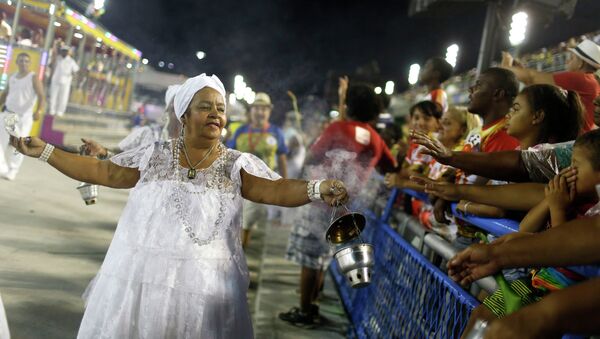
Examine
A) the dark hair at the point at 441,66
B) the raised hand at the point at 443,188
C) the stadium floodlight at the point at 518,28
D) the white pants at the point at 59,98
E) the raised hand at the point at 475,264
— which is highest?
the stadium floodlight at the point at 518,28

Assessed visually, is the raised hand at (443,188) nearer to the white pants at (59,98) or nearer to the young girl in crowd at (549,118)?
the young girl in crowd at (549,118)

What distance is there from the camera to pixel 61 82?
1435cm

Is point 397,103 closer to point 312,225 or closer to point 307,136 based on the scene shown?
point 307,136

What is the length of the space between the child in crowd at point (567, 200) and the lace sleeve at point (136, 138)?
12.4ft

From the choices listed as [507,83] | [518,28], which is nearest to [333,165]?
[507,83]

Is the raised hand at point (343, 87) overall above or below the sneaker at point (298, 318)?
above

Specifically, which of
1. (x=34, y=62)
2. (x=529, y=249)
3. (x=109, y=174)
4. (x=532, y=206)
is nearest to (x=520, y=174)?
(x=532, y=206)

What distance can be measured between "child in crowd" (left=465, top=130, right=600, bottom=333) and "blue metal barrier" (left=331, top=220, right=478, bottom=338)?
1.85ft

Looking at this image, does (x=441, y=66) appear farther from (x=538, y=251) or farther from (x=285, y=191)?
(x=538, y=251)

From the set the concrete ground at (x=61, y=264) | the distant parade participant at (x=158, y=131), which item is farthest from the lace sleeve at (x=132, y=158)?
the concrete ground at (x=61, y=264)

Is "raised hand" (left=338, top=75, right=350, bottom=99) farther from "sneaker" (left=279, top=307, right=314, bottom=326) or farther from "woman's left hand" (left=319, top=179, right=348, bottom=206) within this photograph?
"woman's left hand" (left=319, top=179, right=348, bottom=206)

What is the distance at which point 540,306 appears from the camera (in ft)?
4.66

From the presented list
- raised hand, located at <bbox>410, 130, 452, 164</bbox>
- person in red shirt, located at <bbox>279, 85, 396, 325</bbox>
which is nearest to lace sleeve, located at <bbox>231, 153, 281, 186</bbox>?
raised hand, located at <bbox>410, 130, 452, 164</bbox>

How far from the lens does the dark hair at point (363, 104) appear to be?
17.2 ft
